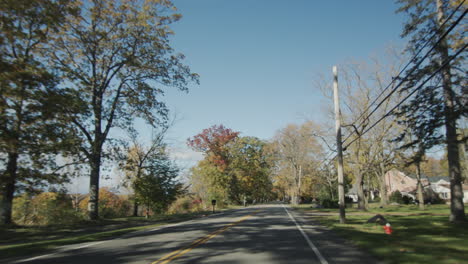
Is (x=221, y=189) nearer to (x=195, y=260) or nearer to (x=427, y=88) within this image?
(x=427, y=88)

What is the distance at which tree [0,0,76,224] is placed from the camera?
1385cm

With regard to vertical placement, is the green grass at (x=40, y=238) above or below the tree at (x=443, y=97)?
below

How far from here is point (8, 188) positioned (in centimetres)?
1658

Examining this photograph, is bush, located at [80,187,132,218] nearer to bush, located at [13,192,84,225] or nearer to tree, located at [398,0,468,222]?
bush, located at [13,192,84,225]

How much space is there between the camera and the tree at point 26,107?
13.9 metres

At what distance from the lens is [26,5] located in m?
14.0

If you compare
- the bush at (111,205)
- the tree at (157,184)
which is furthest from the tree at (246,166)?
the tree at (157,184)

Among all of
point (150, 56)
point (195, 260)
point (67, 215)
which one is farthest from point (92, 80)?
point (195, 260)

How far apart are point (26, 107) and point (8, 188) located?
5119 millimetres

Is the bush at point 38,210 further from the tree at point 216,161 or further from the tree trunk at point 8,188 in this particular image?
the tree at point 216,161

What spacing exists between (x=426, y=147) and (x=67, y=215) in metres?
24.6

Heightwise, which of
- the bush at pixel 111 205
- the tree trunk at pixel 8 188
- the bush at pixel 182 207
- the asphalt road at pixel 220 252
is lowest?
the bush at pixel 182 207

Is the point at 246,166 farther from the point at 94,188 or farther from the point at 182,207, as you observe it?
the point at 94,188

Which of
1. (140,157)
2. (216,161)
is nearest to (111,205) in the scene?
(140,157)
